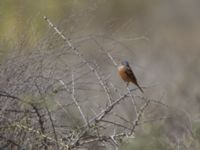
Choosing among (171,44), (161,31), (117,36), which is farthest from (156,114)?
(161,31)

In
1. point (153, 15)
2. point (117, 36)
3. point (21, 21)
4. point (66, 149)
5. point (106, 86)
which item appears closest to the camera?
point (66, 149)

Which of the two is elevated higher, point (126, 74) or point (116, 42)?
point (126, 74)

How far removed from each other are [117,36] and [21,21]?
3.04ft

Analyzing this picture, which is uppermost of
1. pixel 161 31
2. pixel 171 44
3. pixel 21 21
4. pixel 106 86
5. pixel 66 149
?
pixel 161 31

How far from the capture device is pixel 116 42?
804cm

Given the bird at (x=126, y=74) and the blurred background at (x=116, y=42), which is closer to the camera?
the blurred background at (x=116, y=42)

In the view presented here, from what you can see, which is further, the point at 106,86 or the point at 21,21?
the point at 21,21

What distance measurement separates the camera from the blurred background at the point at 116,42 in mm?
7914

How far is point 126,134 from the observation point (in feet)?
23.9

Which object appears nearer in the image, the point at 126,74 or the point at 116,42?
the point at 116,42

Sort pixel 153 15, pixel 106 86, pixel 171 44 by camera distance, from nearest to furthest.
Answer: pixel 106 86 → pixel 171 44 → pixel 153 15

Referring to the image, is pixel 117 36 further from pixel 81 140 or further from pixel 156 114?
pixel 81 140

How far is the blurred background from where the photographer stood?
791 centimetres

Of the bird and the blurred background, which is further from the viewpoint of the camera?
the bird
